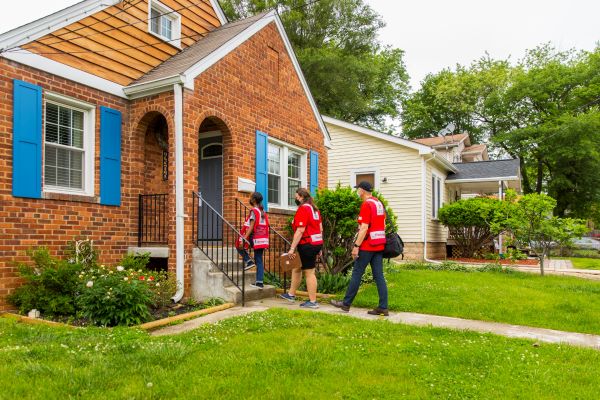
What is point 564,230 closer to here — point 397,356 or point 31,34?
point 397,356

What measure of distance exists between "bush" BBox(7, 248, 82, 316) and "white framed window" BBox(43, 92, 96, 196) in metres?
1.13

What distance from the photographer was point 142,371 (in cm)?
364

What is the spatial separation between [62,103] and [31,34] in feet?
3.37

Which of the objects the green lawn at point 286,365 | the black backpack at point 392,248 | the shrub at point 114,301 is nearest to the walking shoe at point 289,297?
the black backpack at point 392,248

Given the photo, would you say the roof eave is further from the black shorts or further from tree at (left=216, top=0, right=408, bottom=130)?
tree at (left=216, top=0, right=408, bottom=130)

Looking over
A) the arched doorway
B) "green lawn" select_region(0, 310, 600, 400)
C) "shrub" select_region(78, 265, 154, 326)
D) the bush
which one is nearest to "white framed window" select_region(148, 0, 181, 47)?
the arched doorway

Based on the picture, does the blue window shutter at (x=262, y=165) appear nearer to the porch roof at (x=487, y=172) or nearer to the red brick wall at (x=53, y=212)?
the red brick wall at (x=53, y=212)

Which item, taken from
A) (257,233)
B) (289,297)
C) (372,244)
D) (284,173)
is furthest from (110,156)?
(372,244)

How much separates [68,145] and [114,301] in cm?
282

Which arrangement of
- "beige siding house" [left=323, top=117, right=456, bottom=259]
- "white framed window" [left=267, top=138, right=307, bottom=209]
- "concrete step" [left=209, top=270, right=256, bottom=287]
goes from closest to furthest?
"concrete step" [left=209, top=270, right=256, bottom=287] → "white framed window" [left=267, top=138, right=307, bottom=209] → "beige siding house" [left=323, top=117, right=456, bottom=259]

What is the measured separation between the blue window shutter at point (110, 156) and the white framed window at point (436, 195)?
12255 millimetres

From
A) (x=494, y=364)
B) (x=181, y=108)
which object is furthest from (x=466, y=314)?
(x=181, y=108)

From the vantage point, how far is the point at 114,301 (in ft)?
18.5

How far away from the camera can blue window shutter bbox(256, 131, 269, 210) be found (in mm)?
9125
